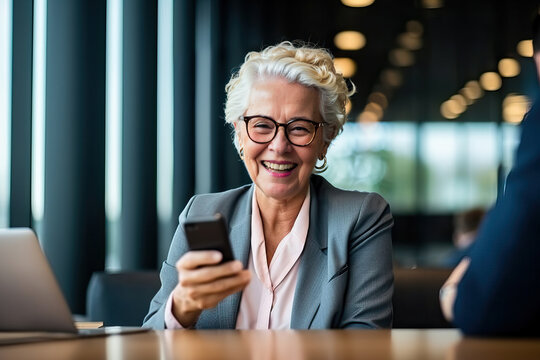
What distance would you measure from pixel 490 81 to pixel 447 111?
586 mm

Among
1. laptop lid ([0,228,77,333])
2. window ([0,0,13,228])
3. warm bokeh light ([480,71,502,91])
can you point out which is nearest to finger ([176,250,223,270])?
laptop lid ([0,228,77,333])

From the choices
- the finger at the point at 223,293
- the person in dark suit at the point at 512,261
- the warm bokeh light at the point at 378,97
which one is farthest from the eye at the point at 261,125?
the warm bokeh light at the point at 378,97

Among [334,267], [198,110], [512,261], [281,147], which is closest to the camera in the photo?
[512,261]

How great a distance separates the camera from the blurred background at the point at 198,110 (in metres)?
3.56

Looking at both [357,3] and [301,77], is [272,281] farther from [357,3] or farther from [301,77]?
[357,3]

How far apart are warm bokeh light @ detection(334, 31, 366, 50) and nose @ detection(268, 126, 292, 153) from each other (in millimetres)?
6284

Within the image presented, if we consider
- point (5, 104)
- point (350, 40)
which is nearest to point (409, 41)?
point (350, 40)

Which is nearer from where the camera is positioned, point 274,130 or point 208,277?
point 208,277

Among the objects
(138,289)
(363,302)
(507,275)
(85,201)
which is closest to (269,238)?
(363,302)

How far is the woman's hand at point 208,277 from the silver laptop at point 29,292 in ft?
0.64

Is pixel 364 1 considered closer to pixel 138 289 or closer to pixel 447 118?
pixel 447 118

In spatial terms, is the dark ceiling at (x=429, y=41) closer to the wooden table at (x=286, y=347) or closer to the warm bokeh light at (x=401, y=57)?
the warm bokeh light at (x=401, y=57)

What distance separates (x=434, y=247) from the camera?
8305mm

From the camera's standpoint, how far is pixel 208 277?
1537 millimetres
